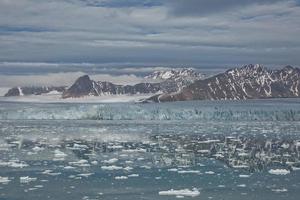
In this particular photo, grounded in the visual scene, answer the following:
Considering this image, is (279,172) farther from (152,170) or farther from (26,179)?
(26,179)

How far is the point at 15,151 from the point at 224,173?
446 inches

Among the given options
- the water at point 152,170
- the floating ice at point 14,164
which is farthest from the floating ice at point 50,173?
the floating ice at point 14,164

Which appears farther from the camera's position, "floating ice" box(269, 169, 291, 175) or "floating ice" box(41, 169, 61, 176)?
"floating ice" box(269, 169, 291, 175)

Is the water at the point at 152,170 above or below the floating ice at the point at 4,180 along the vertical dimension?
below

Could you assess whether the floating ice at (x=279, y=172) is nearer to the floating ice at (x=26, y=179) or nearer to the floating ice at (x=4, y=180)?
the floating ice at (x=26, y=179)

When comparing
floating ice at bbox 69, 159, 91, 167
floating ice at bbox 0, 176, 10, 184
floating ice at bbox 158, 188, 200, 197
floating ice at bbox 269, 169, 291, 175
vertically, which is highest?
floating ice at bbox 0, 176, 10, 184

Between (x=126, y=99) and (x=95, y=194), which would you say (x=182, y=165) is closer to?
(x=95, y=194)

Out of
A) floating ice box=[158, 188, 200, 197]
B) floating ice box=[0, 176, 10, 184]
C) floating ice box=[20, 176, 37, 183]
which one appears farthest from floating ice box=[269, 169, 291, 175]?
floating ice box=[0, 176, 10, 184]

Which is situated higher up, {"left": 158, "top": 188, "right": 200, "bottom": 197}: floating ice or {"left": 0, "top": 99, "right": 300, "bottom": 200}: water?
{"left": 158, "top": 188, "right": 200, "bottom": 197}: floating ice

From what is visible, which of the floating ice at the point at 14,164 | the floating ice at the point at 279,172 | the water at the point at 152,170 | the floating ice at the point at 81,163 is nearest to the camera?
the water at the point at 152,170

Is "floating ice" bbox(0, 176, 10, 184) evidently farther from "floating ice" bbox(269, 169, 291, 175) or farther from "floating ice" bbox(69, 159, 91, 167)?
"floating ice" bbox(269, 169, 291, 175)

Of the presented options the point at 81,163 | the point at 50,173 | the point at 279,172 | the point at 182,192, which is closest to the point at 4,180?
the point at 50,173

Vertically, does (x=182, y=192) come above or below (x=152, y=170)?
above

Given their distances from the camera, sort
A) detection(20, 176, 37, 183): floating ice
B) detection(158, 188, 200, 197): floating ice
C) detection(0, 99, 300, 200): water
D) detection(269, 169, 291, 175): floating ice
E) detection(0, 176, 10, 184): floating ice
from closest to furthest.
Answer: detection(158, 188, 200, 197): floating ice
detection(0, 99, 300, 200): water
detection(0, 176, 10, 184): floating ice
detection(20, 176, 37, 183): floating ice
detection(269, 169, 291, 175): floating ice
